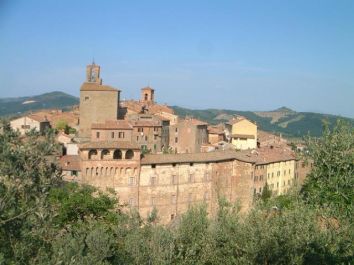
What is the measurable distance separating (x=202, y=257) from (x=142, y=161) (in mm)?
26752

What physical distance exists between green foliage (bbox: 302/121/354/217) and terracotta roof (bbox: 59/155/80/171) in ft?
81.7

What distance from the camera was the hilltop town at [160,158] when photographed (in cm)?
4097

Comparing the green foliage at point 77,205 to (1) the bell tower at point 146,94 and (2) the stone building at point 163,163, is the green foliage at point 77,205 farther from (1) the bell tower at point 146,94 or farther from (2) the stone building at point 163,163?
(1) the bell tower at point 146,94

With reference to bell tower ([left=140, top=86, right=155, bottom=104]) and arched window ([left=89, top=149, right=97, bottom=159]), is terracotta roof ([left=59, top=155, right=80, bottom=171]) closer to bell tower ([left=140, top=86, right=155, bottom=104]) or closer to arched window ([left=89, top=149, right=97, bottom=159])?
arched window ([left=89, top=149, right=97, bottom=159])

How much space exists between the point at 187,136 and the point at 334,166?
3920 cm

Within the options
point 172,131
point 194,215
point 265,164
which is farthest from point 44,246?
point 172,131

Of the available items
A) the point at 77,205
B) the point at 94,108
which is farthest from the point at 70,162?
the point at 94,108

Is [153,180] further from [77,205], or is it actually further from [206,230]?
[206,230]

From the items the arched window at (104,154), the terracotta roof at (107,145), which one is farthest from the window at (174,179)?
the arched window at (104,154)

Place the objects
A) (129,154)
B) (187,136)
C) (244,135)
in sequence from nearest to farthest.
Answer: (129,154) → (187,136) → (244,135)

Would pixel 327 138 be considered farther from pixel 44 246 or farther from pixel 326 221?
pixel 44 246

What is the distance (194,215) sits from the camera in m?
18.1

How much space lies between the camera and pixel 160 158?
42.6 meters

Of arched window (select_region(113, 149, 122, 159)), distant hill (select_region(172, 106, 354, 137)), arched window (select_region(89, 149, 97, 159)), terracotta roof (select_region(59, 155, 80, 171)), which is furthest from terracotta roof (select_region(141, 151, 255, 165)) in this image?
distant hill (select_region(172, 106, 354, 137))
